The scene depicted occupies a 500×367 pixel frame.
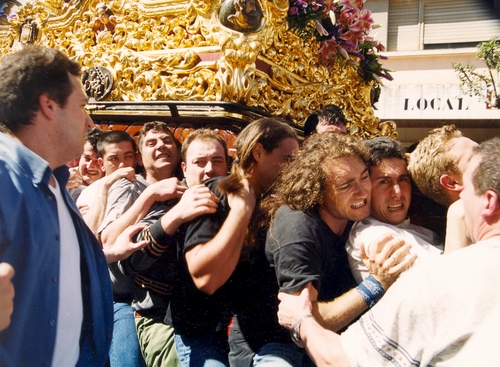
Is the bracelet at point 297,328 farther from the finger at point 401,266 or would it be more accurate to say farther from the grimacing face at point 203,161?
the grimacing face at point 203,161

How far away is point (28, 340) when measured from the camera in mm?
1417

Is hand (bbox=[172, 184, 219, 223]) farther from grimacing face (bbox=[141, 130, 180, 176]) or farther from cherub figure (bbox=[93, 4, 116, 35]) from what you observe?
cherub figure (bbox=[93, 4, 116, 35])

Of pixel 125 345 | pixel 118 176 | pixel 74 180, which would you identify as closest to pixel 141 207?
pixel 118 176

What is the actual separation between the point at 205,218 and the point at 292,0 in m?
1.95

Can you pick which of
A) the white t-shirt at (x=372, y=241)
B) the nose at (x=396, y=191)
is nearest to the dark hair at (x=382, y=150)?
the nose at (x=396, y=191)

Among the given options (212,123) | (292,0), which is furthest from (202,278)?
(292,0)

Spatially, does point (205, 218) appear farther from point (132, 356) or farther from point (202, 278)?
point (132, 356)

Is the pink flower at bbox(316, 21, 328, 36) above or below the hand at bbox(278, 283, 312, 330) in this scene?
above

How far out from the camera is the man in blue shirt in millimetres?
1398

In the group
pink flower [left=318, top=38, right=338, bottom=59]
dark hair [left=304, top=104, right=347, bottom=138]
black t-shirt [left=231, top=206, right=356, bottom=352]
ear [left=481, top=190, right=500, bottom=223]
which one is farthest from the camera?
pink flower [left=318, top=38, right=338, bottom=59]

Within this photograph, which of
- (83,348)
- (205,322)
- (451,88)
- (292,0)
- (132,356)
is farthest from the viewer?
(451,88)

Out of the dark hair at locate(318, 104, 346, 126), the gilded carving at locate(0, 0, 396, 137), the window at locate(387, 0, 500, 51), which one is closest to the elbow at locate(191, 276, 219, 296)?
the gilded carving at locate(0, 0, 396, 137)

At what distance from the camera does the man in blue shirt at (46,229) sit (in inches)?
55.1

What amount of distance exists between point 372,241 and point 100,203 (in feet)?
4.18
